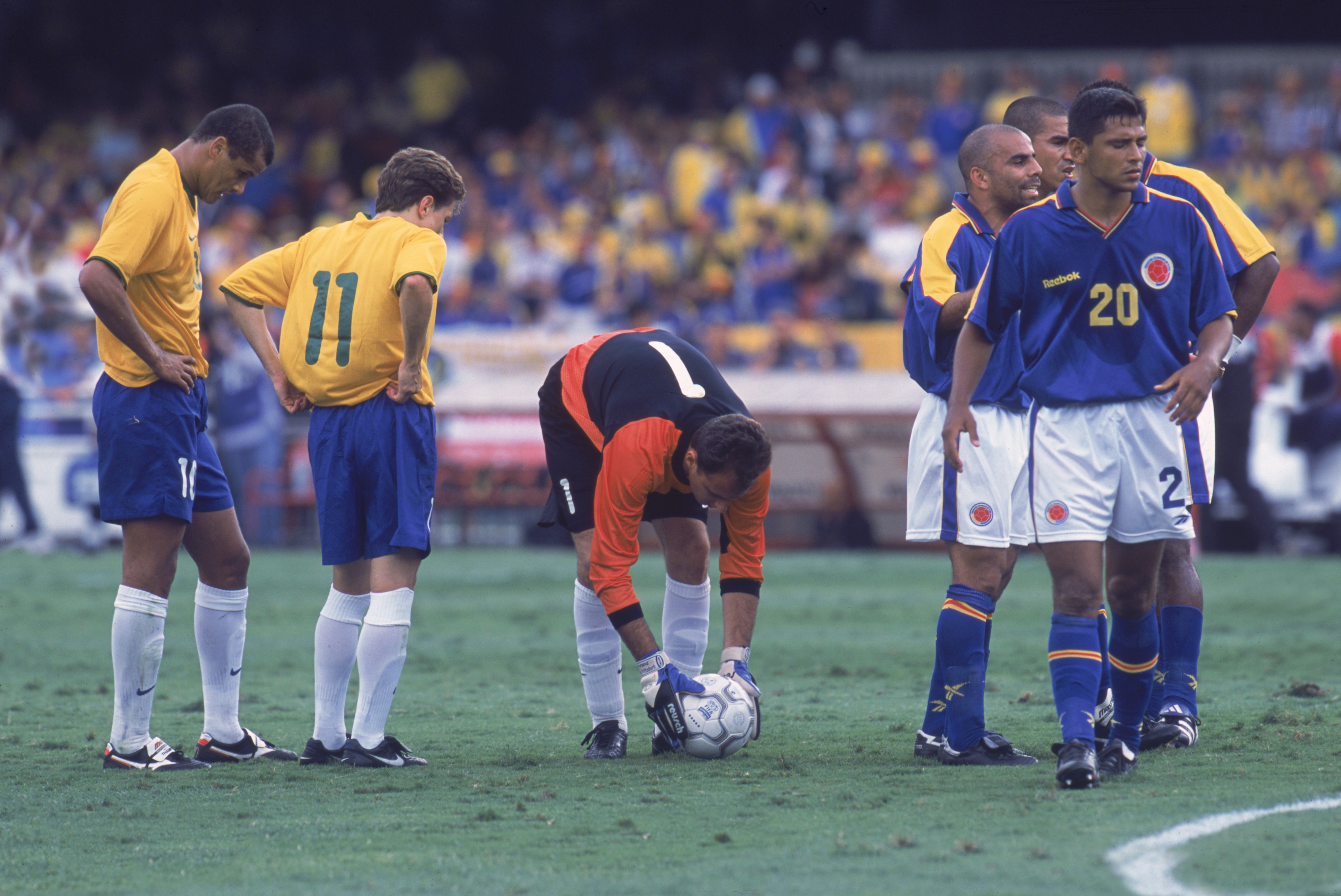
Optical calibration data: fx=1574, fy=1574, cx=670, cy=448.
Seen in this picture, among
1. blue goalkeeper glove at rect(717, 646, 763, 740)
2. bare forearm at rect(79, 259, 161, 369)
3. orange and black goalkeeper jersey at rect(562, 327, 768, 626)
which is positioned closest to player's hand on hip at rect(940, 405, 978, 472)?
orange and black goalkeeper jersey at rect(562, 327, 768, 626)

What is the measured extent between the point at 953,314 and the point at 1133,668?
50.8 inches

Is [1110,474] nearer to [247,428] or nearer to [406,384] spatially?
[406,384]

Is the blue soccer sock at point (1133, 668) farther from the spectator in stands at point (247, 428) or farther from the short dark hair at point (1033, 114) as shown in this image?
the spectator in stands at point (247, 428)

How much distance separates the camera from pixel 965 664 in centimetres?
525

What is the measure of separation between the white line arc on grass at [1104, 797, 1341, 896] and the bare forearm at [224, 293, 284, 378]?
335 cm

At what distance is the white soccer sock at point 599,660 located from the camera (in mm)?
A: 5727

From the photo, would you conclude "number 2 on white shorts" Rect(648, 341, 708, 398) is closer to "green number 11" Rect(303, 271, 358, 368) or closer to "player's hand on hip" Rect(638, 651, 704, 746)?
"player's hand on hip" Rect(638, 651, 704, 746)

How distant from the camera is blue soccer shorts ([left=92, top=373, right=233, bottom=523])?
17.7ft

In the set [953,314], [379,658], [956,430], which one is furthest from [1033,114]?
[379,658]

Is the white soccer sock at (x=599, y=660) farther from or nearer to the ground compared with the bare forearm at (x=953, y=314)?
nearer to the ground

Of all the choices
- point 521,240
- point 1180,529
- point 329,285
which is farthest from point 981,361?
point 521,240

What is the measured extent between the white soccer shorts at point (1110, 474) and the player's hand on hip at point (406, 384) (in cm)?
208

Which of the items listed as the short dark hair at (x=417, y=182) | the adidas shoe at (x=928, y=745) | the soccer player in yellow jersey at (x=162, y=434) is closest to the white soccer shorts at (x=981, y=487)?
the adidas shoe at (x=928, y=745)

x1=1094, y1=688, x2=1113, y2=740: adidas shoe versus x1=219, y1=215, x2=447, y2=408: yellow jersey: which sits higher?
x1=219, y1=215, x2=447, y2=408: yellow jersey
